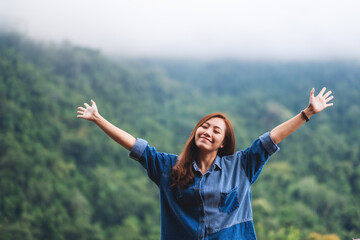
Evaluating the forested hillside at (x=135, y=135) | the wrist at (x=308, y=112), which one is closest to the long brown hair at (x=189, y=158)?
the wrist at (x=308, y=112)

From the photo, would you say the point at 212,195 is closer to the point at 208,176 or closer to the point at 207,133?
the point at 208,176

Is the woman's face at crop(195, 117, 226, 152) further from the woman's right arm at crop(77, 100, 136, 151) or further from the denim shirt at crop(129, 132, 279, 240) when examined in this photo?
the woman's right arm at crop(77, 100, 136, 151)

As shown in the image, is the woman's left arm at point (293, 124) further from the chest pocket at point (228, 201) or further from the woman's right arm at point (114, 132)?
the woman's right arm at point (114, 132)

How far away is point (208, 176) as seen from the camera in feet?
5.31

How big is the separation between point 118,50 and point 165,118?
19.4m

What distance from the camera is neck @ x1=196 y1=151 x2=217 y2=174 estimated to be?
1.69 meters

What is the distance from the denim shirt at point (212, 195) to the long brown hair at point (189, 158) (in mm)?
24

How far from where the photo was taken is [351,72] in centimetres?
4269

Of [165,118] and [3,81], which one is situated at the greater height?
[3,81]

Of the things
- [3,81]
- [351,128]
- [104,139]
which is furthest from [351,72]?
[3,81]

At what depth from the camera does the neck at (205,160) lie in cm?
169

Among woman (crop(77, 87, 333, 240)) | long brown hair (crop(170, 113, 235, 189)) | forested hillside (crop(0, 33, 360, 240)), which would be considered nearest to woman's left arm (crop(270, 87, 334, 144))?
woman (crop(77, 87, 333, 240))

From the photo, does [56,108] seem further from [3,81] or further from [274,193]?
[274,193]

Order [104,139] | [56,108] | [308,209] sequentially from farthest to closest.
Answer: [56,108], [104,139], [308,209]
